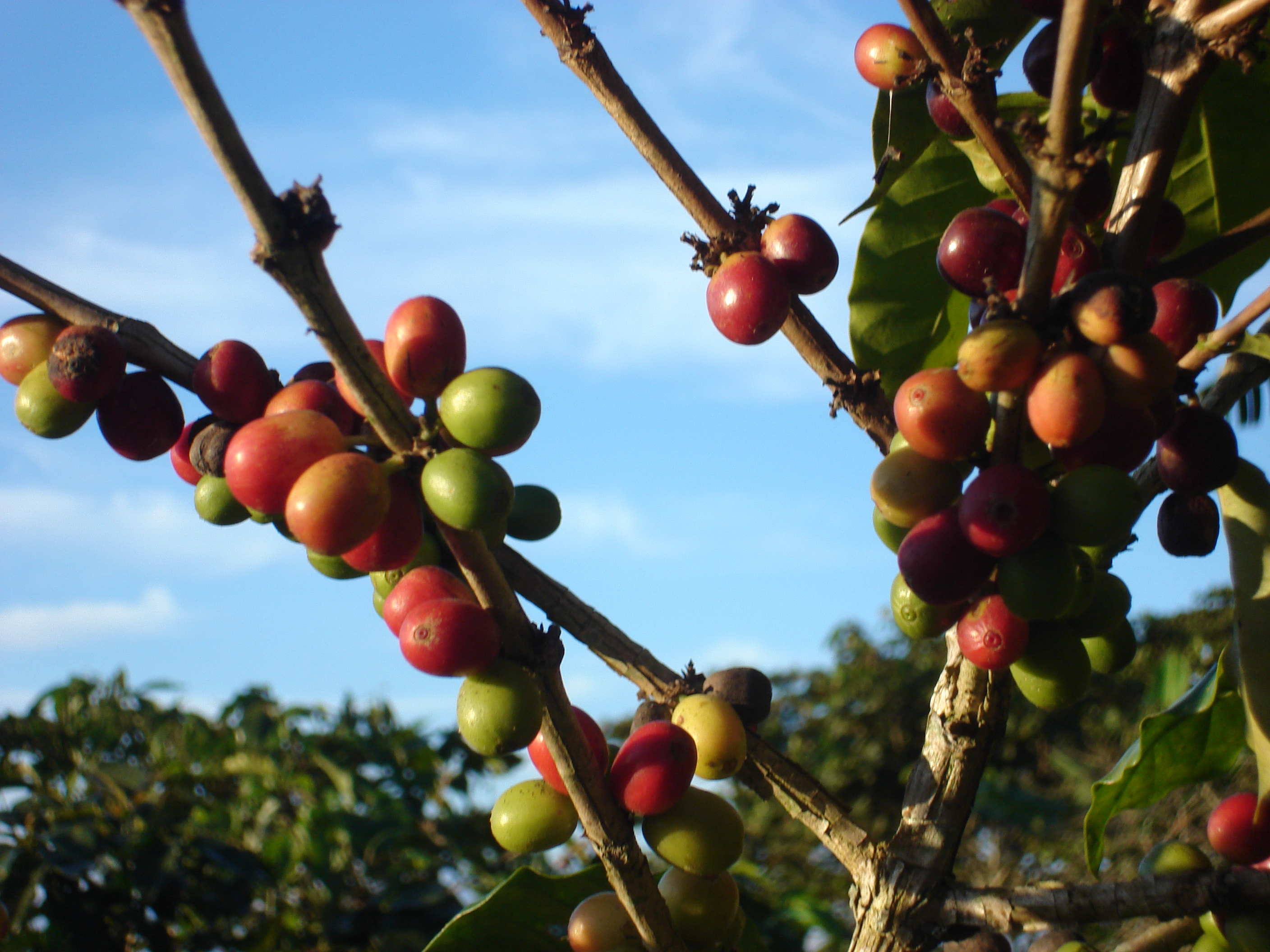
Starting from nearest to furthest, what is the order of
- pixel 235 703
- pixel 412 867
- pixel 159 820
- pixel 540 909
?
pixel 540 909 → pixel 159 820 → pixel 412 867 → pixel 235 703

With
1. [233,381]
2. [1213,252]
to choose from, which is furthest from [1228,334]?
[233,381]

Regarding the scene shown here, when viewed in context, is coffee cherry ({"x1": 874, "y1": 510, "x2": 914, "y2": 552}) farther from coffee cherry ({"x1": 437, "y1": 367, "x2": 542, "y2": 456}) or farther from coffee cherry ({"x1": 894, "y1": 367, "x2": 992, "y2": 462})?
coffee cherry ({"x1": 437, "y1": 367, "x2": 542, "y2": 456})

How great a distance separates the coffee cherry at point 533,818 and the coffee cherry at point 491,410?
51 cm

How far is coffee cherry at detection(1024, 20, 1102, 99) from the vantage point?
1.35 meters

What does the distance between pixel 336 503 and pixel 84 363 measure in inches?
16.2

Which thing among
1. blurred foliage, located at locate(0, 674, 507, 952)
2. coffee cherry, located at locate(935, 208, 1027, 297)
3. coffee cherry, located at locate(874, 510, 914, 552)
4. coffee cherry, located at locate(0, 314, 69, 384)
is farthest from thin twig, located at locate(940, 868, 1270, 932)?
blurred foliage, located at locate(0, 674, 507, 952)

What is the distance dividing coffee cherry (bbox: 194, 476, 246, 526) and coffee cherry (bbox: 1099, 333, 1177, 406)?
961 mm

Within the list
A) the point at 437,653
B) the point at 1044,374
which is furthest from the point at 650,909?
the point at 1044,374

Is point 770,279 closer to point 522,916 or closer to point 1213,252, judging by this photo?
point 1213,252

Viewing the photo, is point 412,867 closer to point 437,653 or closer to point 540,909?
point 540,909

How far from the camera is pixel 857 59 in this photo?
146 cm

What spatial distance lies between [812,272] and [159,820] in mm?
3091

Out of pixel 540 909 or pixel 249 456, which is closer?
pixel 249 456

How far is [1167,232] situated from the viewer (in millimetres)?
1396
